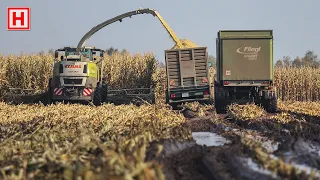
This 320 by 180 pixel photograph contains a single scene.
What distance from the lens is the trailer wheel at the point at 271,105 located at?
16734 millimetres

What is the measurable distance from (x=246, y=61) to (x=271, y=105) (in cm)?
193

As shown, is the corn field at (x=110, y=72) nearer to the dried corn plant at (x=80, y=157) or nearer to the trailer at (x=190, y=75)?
the trailer at (x=190, y=75)

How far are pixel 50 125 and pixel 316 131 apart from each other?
611 cm

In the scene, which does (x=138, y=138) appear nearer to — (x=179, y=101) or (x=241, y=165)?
(x=241, y=165)

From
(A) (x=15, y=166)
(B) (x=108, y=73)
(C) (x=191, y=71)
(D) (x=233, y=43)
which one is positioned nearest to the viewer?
(A) (x=15, y=166)

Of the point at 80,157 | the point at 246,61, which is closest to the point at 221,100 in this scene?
the point at 246,61

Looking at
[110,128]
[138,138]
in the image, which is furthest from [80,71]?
[138,138]

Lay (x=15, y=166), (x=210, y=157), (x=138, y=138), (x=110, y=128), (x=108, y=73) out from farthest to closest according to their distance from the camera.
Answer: (x=108, y=73) < (x=110, y=128) < (x=138, y=138) < (x=210, y=157) < (x=15, y=166)

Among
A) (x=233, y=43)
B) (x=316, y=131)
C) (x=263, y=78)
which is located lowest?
(x=316, y=131)

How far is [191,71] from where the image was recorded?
18.3 metres

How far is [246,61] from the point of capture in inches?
651

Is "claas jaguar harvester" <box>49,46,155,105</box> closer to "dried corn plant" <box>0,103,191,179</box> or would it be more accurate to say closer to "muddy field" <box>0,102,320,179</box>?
"muddy field" <box>0,102,320,179</box>

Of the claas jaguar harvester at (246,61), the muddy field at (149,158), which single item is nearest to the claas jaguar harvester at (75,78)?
the claas jaguar harvester at (246,61)

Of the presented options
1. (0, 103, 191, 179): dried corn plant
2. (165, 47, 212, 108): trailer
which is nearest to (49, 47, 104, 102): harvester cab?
(165, 47, 212, 108): trailer
